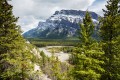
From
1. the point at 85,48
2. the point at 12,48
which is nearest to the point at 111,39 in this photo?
the point at 85,48

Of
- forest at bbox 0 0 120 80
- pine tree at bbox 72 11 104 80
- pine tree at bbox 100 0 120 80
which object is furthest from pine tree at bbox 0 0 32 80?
pine tree at bbox 100 0 120 80

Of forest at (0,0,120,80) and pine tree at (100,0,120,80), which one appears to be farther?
pine tree at (100,0,120,80)

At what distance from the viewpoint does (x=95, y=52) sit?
25.1m

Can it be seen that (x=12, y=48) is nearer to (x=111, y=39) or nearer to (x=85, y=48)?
(x=85, y=48)

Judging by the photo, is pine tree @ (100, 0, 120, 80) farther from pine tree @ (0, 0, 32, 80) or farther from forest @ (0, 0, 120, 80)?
pine tree @ (0, 0, 32, 80)

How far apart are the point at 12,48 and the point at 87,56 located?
345 inches

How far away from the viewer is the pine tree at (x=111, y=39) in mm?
26328

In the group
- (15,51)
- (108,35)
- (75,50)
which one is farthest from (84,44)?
(15,51)

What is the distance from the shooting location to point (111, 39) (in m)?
27.0

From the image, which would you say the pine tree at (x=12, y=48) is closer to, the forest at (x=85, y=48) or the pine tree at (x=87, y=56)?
the forest at (x=85, y=48)

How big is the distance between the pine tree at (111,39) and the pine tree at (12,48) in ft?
29.3

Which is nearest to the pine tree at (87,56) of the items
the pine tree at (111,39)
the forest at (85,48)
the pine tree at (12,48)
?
the forest at (85,48)

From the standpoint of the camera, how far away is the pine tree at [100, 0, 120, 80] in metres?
26.3

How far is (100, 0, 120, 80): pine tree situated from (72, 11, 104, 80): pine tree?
929mm
